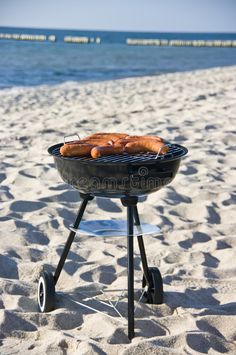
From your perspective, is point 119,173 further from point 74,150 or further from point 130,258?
point 130,258

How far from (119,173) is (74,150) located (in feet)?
0.92

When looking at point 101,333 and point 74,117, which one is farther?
point 74,117

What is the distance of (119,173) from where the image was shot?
8.98ft

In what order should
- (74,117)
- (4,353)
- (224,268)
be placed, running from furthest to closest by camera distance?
(74,117) → (224,268) → (4,353)

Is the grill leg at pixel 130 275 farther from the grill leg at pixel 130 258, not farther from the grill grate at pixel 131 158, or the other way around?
the grill grate at pixel 131 158

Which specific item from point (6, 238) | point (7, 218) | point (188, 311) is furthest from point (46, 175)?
point (188, 311)

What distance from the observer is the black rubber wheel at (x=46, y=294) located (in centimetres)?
304

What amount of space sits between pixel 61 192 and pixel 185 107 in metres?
5.18

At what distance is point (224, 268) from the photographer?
145 inches

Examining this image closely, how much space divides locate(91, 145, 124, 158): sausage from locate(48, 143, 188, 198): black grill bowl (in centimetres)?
2

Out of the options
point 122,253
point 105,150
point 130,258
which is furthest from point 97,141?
point 122,253

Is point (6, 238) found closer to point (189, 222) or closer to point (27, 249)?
point (27, 249)

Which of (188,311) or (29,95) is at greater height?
(188,311)

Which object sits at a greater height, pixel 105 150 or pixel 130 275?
pixel 105 150
